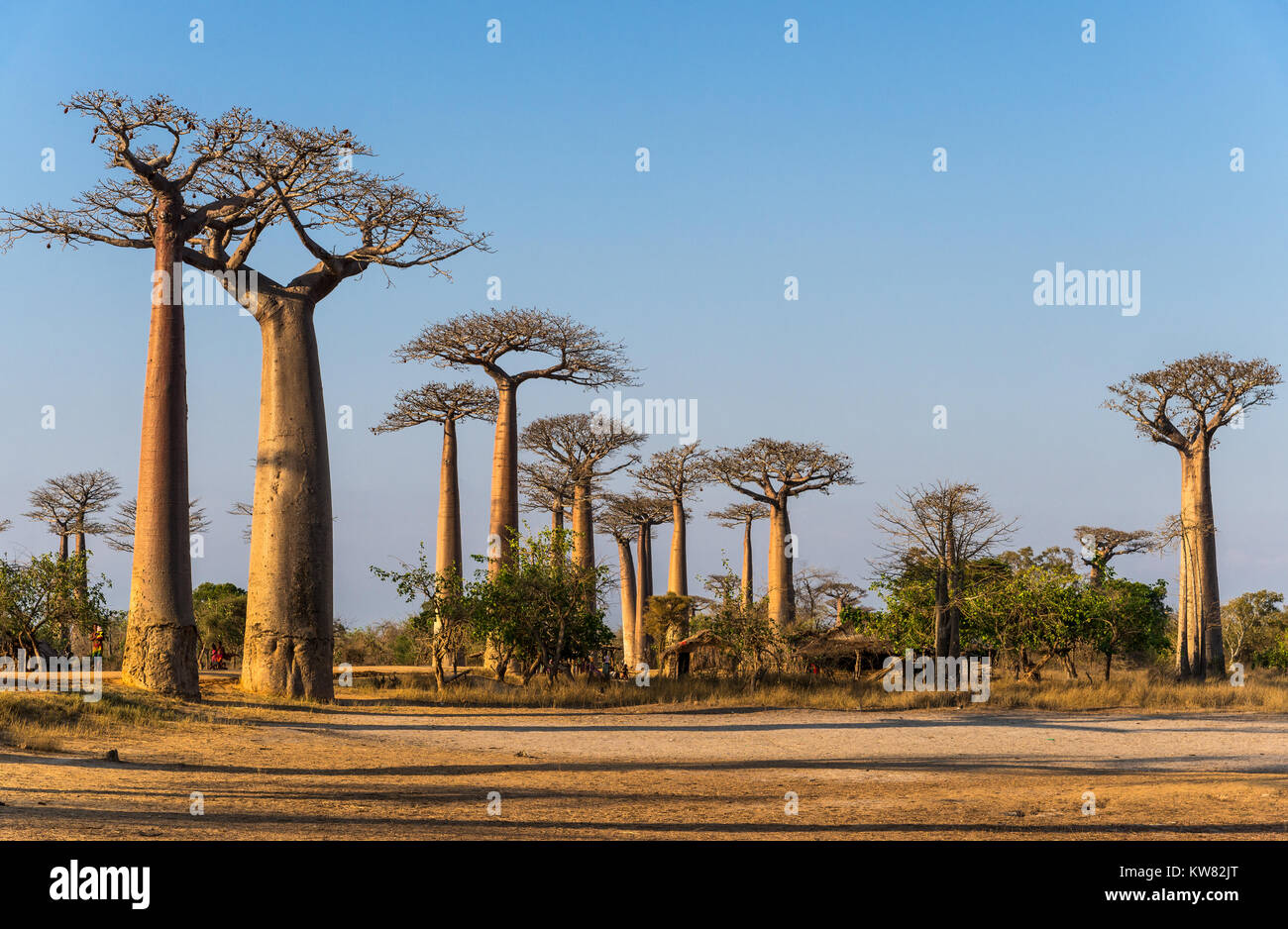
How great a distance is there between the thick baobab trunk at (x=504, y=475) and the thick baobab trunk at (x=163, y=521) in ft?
28.3

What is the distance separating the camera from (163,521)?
15625mm

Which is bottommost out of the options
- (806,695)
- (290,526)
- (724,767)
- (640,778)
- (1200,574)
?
(806,695)

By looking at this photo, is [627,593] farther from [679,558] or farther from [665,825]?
[665,825]

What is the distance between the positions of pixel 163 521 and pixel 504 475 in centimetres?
1034

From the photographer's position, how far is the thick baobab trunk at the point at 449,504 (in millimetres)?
29859

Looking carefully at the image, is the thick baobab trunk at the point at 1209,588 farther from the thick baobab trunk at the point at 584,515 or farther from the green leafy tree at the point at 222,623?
the green leafy tree at the point at 222,623

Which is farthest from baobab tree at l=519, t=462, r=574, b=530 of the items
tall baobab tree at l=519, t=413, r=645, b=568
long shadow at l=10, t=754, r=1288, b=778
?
long shadow at l=10, t=754, r=1288, b=778

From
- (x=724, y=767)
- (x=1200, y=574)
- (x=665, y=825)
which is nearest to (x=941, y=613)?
(x=1200, y=574)

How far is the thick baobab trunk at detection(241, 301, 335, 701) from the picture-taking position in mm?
16891

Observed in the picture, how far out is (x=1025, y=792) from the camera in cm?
912

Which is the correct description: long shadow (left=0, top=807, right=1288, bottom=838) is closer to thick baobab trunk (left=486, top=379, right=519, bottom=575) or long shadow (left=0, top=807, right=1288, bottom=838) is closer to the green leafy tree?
thick baobab trunk (left=486, top=379, right=519, bottom=575)
